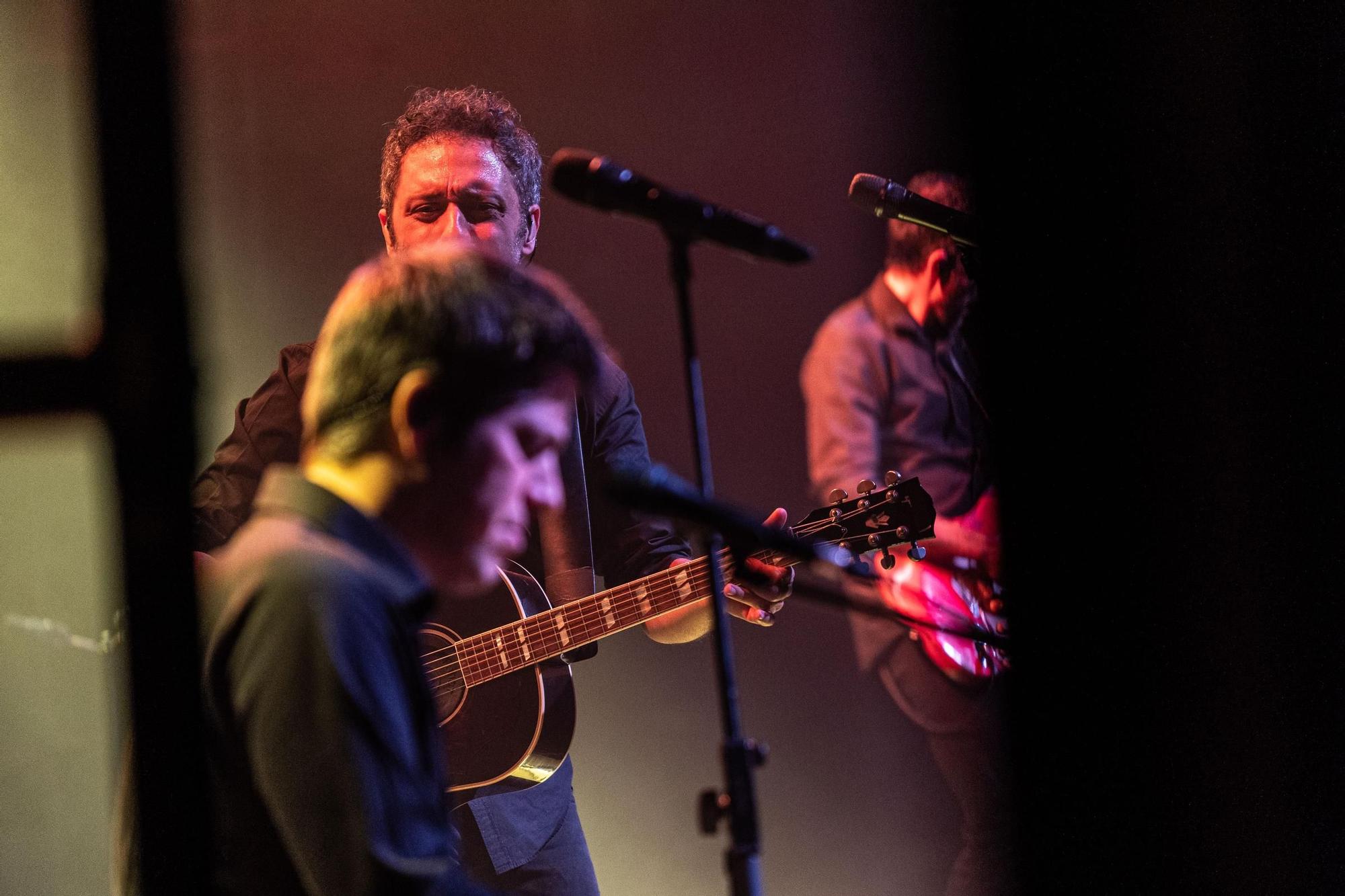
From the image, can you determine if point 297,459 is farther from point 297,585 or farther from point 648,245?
point 297,585

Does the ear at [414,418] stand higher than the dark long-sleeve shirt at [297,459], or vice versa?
the ear at [414,418]

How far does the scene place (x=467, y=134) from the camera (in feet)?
8.64

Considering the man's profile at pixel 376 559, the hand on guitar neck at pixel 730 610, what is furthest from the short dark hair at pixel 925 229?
the man's profile at pixel 376 559

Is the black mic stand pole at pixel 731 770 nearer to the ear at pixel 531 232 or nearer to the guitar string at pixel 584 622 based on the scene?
the guitar string at pixel 584 622

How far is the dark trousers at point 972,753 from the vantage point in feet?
10.7

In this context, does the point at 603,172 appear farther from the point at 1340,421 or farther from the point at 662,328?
the point at 1340,421

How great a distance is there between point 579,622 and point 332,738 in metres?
1.43

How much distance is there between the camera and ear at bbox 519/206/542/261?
270 centimetres

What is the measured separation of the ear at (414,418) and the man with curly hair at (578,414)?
3.72 ft

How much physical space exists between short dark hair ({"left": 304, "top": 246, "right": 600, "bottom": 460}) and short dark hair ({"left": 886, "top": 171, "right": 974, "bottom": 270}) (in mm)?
2296

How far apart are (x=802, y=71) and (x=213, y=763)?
2811 mm

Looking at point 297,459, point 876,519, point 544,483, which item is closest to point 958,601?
point 876,519

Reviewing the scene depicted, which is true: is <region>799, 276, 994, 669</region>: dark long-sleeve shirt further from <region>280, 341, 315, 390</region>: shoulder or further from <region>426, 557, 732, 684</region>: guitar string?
<region>280, 341, 315, 390</region>: shoulder

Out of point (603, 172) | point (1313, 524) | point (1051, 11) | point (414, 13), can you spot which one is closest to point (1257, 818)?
point (1313, 524)
